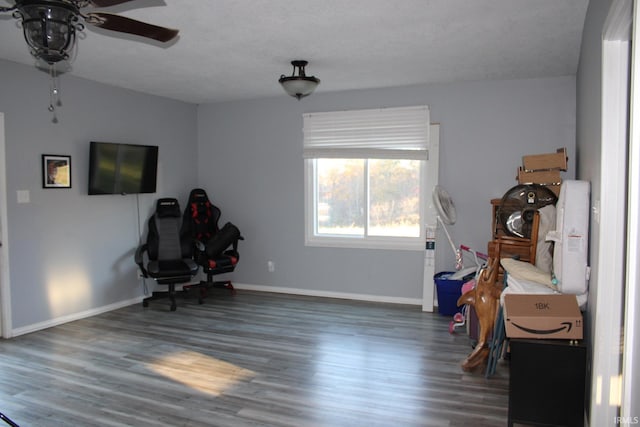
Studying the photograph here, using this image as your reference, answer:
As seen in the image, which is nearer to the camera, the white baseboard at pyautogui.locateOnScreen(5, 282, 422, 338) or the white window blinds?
the white baseboard at pyautogui.locateOnScreen(5, 282, 422, 338)

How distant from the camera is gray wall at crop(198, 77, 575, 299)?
483 cm

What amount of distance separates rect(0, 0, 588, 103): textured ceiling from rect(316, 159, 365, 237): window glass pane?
978mm

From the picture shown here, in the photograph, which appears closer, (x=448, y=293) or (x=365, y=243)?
(x=448, y=293)

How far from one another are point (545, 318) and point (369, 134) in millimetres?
3344

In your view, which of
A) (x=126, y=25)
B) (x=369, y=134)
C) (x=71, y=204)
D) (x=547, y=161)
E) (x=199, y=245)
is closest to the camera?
(x=126, y=25)

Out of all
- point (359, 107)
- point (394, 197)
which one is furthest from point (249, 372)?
point (359, 107)

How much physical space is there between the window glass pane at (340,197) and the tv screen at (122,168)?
2.00 m

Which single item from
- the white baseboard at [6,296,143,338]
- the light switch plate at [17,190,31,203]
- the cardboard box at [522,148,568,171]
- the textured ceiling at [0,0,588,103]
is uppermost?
the textured ceiling at [0,0,588,103]

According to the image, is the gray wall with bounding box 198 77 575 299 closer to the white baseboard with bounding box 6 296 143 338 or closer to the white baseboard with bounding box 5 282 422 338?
the white baseboard with bounding box 5 282 422 338

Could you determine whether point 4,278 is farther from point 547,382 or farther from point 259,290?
point 547,382

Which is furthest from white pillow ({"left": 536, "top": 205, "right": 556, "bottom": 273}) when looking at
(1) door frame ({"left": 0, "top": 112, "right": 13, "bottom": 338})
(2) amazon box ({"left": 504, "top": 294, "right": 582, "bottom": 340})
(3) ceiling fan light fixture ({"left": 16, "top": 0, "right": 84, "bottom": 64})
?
(1) door frame ({"left": 0, "top": 112, "right": 13, "bottom": 338})

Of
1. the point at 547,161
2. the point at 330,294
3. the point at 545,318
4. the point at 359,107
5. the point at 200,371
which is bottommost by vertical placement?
the point at 200,371

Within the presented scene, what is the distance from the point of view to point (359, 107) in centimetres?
547

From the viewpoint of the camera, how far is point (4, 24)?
10.5 ft
